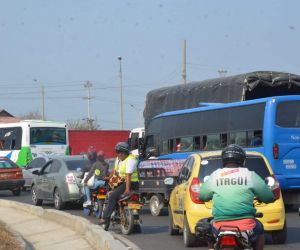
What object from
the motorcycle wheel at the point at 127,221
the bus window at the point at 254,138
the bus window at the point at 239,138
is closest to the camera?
the motorcycle wheel at the point at 127,221

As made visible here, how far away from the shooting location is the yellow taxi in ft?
38.8

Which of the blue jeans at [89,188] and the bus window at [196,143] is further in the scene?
the bus window at [196,143]

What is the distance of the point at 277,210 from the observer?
1190 centimetres

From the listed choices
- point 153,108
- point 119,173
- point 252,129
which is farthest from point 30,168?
point 119,173

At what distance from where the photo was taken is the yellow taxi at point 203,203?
11820 millimetres

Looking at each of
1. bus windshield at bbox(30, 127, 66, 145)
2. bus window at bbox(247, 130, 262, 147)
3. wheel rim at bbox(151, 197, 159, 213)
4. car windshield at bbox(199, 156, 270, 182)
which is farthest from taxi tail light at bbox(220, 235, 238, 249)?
bus windshield at bbox(30, 127, 66, 145)

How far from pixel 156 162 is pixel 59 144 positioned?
67.9 feet

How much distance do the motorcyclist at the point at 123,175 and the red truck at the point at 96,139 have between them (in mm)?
38876

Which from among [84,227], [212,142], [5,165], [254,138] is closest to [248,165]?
[84,227]

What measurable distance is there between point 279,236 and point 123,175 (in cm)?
329

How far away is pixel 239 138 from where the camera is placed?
819 inches

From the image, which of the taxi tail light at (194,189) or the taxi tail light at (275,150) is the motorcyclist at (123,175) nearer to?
the taxi tail light at (194,189)

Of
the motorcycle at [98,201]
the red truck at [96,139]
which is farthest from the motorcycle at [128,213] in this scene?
the red truck at [96,139]

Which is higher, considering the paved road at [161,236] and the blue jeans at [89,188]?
the blue jeans at [89,188]
